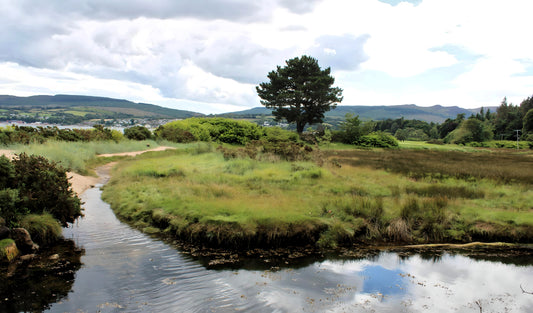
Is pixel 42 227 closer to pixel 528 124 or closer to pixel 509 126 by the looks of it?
pixel 528 124

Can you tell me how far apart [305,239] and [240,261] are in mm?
2030

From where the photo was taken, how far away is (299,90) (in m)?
50.1

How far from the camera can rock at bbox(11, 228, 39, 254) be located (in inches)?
279

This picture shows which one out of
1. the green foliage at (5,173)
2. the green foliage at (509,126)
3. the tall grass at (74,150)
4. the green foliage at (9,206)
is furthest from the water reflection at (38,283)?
the green foliage at (509,126)

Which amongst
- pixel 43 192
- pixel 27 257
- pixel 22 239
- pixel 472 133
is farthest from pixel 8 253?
pixel 472 133

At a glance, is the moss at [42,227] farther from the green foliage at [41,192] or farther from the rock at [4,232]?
the rock at [4,232]

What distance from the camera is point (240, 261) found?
738cm

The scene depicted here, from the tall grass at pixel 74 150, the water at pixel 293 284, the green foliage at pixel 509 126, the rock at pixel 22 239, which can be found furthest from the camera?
the green foliage at pixel 509 126

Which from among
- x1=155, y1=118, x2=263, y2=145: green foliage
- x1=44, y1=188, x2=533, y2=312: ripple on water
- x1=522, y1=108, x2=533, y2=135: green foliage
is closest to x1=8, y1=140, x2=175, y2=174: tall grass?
x1=44, y1=188, x2=533, y2=312: ripple on water

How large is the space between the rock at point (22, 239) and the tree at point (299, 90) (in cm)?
4403

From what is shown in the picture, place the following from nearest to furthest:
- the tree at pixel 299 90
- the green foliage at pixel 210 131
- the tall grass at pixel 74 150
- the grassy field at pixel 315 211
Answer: the grassy field at pixel 315 211 → the tall grass at pixel 74 150 → the green foliage at pixel 210 131 → the tree at pixel 299 90

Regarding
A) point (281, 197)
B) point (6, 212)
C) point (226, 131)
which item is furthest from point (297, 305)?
point (226, 131)

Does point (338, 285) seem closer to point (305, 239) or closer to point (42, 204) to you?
point (305, 239)

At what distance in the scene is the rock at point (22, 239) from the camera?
7098 mm
